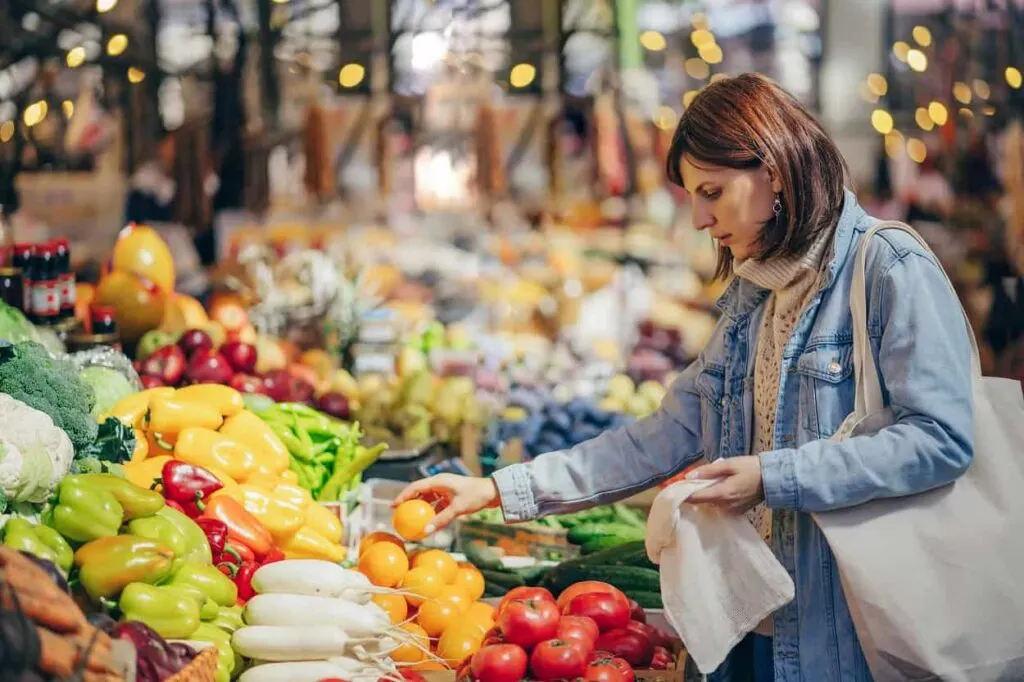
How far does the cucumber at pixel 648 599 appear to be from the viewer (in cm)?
351

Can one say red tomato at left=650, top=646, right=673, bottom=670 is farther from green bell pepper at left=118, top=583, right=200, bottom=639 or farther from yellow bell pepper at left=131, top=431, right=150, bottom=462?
yellow bell pepper at left=131, top=431, right=150, bottom=462

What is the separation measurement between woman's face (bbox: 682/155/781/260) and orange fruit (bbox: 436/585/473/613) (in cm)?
130

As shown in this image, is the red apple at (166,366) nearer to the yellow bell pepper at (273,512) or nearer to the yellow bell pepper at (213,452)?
the yellow bell pepper at (213,452)

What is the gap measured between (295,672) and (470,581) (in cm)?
Answer: 88

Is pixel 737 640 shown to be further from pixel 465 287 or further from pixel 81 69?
pixel 81 69

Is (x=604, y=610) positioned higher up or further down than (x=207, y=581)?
further down

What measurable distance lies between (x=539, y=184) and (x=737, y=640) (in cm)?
626

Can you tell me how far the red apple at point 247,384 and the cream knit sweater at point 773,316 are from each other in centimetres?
240

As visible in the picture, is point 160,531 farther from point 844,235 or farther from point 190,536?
point 844,235

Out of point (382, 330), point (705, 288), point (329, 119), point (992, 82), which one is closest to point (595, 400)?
point (382, 330)

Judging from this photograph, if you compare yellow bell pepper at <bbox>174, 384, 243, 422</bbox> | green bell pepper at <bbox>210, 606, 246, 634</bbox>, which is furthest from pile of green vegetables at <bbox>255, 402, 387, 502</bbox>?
green bell pepper at <bbox>210, 606, 246, 634</bbox>

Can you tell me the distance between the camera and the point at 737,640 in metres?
2.45

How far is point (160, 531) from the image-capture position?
107 inches

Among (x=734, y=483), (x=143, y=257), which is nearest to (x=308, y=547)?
(x=734, y=483)
